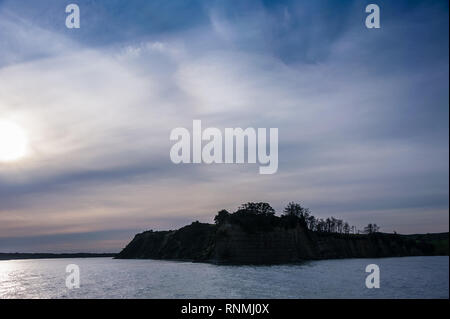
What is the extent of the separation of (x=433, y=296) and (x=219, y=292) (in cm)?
3059

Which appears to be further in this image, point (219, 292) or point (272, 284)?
point (272, 284)
